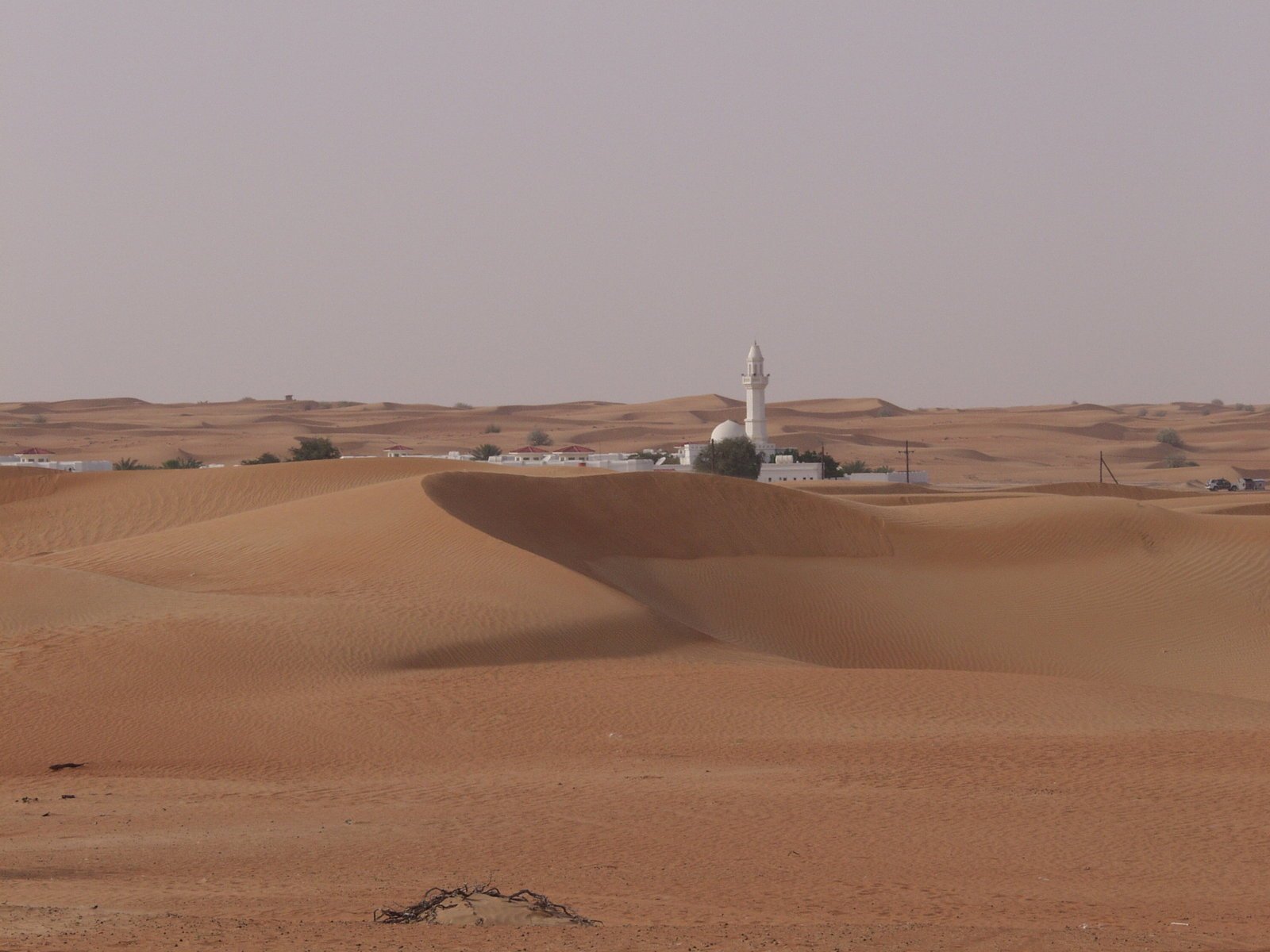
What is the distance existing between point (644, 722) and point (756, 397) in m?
72.0

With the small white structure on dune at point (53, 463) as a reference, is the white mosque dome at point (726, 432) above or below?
above

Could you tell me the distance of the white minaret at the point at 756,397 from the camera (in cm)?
8681

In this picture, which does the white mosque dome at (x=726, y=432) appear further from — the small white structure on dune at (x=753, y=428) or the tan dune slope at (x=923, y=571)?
the tan dune slope at (x=923, y=571)

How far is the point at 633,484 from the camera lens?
3309 centimetres

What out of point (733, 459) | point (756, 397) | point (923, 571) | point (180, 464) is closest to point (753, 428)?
point (756, 397)

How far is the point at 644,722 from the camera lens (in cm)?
1689

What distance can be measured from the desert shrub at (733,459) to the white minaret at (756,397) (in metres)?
6.05

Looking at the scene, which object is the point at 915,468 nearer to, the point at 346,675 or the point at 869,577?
the point at 869,577

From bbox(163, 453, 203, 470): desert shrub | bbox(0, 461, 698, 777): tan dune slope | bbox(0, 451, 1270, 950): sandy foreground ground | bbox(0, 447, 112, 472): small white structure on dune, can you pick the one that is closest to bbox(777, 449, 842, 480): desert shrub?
bbox(163, 453, 203, 470): desert shrub

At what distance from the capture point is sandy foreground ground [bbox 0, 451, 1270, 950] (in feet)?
30.3

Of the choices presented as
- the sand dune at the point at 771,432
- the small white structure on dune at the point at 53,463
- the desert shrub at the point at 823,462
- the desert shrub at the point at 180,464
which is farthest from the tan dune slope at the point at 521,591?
the sand dune at the point at 771,432

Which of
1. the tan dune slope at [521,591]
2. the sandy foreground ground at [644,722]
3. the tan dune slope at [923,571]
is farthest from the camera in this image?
the tan dune slope at [923,571]

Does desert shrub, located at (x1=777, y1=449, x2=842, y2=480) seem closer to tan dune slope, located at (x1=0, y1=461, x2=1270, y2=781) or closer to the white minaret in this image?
the white minaret

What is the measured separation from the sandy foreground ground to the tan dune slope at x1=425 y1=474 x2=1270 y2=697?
0.37ft
